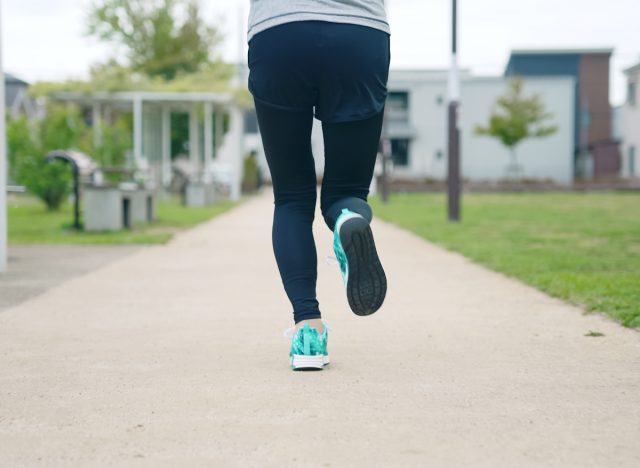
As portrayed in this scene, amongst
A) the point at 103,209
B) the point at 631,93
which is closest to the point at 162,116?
the point at 103,209

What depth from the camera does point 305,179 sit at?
3.68 metres

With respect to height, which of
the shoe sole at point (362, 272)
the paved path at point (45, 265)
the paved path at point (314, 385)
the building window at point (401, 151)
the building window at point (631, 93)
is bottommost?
the paved path at point (45, 265)

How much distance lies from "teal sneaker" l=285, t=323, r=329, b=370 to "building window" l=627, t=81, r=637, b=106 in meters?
48.3

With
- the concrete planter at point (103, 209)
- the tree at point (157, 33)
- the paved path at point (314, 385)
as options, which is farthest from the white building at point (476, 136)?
the paved path at point (314, 385)

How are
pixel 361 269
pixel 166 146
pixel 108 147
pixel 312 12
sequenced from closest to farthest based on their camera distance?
pixel 361 269 < pixel 312 12 < pixel 108 147 < pixel 166 146

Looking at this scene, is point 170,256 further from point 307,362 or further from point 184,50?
point 184,50

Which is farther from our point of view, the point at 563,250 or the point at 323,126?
the point at 563,250

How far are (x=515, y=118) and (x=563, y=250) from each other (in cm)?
4245

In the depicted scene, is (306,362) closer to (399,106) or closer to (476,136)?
(476,136)

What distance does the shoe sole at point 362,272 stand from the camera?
3.25 metres

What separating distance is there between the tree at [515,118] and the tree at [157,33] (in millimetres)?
16806

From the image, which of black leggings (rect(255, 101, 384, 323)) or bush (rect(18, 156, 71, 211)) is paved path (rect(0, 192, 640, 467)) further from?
bush (rect(18, 156, 71, 211))

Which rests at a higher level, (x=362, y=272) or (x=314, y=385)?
(x=362, y=272)

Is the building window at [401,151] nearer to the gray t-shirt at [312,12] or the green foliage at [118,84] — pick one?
the green foliage at [118,84]
